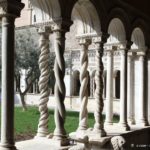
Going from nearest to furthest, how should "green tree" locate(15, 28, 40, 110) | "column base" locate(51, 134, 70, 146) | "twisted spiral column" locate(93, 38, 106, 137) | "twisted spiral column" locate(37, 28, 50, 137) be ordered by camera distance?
"column base" locate(51, 134, 70, 146) < "twisted spiral column" locate(37, 28, 50, 137) < "twisted spiral column" locate(93, 38, 106, 137) < "green tree" locate(15, 28, 40, 110)

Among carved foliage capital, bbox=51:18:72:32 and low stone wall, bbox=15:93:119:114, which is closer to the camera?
carved foliage capital, bbox=51:18:72:32

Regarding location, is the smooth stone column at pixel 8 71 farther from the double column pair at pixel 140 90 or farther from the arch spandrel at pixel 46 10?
the double column pair at pixel 140 90

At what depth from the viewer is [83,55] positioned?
6820 mm

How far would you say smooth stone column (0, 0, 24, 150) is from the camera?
4.30 m

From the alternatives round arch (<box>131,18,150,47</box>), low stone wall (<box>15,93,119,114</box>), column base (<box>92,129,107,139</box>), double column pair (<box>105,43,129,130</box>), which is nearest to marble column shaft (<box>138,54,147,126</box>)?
round arch (<box>131,18,150,47</box>)

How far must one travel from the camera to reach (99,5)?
261 inches

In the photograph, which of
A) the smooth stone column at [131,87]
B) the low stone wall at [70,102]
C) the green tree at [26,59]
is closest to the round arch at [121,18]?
the smooth stone column at [131,87]

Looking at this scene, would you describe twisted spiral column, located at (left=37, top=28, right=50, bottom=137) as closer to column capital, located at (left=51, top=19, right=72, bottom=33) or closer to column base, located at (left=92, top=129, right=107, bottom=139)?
column capital, located at (left=51, top=19, right=72, bottom=33)

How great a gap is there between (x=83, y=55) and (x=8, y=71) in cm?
270

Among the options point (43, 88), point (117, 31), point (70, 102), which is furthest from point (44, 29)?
point (70, 102)

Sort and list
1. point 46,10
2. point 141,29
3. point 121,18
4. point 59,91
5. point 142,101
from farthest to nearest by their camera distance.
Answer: point 142,101, point 141,29, point 121,18, point 46,10, point 59,91

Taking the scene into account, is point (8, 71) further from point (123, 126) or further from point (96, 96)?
point (123, 126)

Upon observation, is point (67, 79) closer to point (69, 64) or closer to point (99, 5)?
point (69, 64)

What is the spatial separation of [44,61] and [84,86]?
1.26 m
